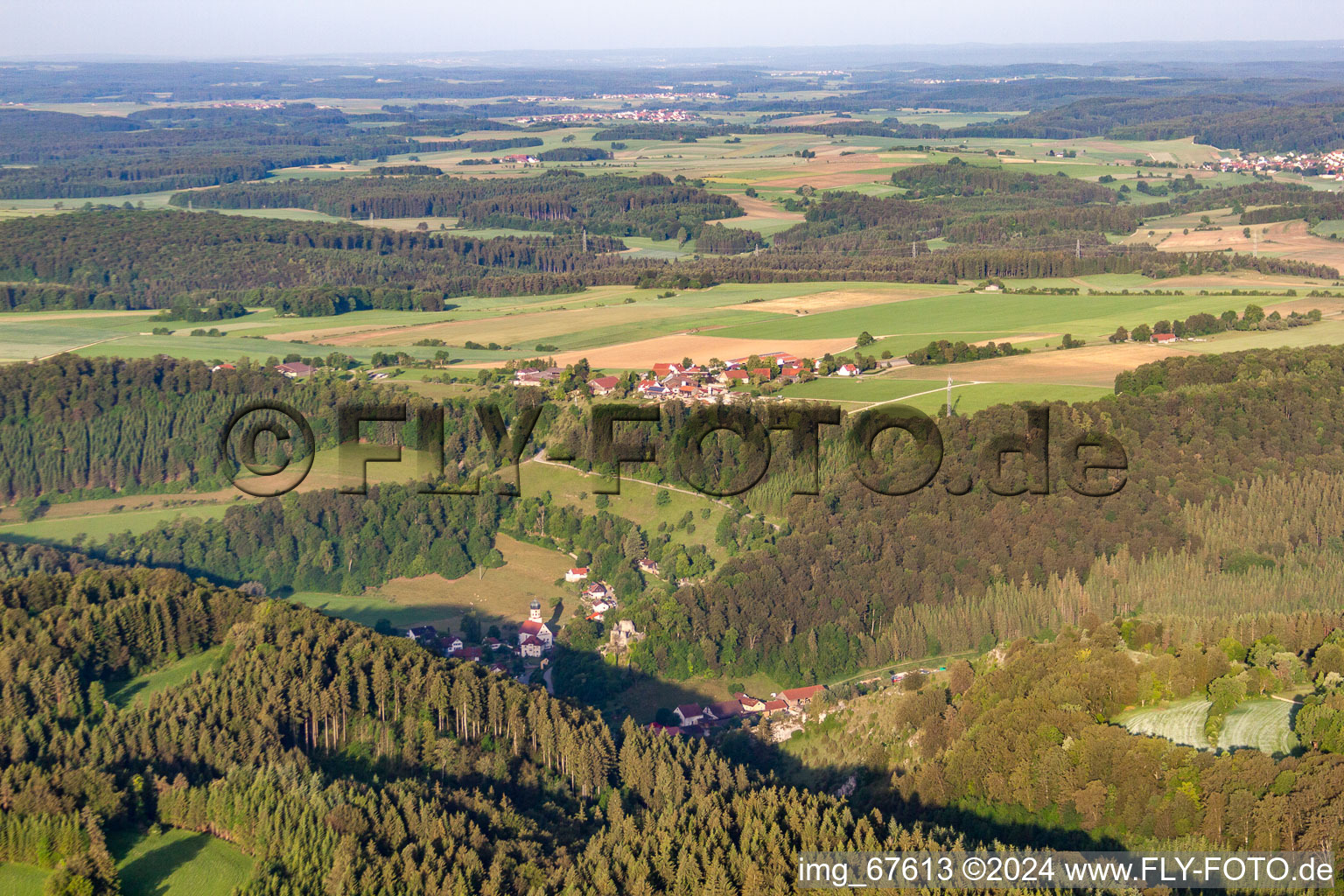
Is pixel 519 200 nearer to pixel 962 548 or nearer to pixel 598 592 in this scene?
pixel 598 592

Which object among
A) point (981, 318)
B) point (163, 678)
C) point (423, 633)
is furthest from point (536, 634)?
point (981, 318)

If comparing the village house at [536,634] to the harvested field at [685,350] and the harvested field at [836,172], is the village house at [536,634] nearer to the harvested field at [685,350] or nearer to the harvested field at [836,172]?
the harvested field at [685,350]

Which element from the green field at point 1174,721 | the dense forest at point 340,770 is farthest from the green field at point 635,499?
the green field at point 1174,721

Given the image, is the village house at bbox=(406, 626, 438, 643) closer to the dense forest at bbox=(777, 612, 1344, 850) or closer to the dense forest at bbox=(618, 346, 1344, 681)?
the dense forest at bbox=(618, 346, 1344, 681)

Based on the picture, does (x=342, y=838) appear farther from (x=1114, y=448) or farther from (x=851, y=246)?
(x=851, y=246)

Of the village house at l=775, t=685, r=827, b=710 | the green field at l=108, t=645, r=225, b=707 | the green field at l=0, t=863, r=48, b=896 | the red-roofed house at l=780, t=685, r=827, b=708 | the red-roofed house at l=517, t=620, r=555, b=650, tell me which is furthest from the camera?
the red-roofed house at l=517, t=620, r=555, b=650

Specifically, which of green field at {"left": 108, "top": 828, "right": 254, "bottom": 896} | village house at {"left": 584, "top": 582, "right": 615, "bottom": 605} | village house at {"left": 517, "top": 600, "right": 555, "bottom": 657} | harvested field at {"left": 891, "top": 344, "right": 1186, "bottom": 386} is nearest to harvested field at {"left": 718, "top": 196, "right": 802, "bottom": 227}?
harvested field at {"left": 891, "top": 344, "right": 1186, "bottom": 386}

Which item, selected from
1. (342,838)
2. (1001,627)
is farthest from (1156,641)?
(342,838)

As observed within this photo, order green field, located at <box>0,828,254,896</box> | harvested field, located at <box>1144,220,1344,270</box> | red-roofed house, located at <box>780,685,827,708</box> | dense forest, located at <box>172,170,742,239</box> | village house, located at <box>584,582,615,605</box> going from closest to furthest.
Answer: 1. green field, located at <box>0,828,254,896</box>
2. red-roofed house, located at <box>780,685,827,708</box>
3. village house, located at <box>584,582,615,605</box>
4. harvested field, located at <box>1144,220,1344,270</box>
5. dense forest, located at <box>172,170,742,239</box>
